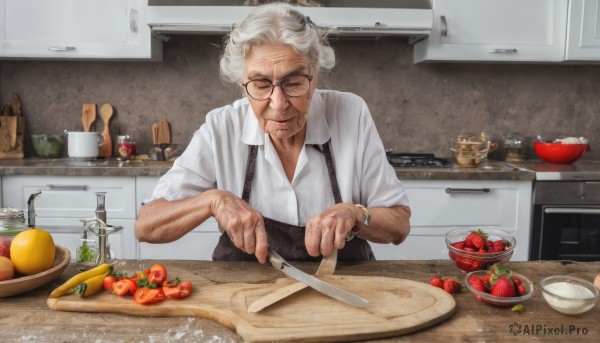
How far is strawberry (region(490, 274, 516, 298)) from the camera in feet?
3.80

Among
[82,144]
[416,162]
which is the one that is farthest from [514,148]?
[82,144]

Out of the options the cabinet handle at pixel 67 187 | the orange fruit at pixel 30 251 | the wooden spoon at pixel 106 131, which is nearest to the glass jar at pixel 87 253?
the orange fruit at pixel 30 251

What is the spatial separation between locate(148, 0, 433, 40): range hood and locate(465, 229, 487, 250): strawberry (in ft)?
5.08

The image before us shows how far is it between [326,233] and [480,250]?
0.38 m

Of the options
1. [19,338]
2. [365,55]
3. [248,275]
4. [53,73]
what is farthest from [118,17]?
[19,338]

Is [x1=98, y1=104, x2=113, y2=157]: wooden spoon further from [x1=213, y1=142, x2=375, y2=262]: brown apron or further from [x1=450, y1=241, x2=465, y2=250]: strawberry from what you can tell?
[x1=450, y1=241, x2=465, y2=250]: strawberry

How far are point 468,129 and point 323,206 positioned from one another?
6.37 feet

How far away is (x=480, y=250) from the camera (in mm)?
1368

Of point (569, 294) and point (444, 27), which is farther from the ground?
point (444, 27)

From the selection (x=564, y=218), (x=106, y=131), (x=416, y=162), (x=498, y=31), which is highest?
(x=498, y=31)

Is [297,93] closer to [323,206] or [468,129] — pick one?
[323,206]

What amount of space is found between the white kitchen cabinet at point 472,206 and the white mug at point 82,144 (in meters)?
1.69

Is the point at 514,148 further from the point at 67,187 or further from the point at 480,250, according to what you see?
the point at 67,187

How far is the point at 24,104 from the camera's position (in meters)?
3.32
